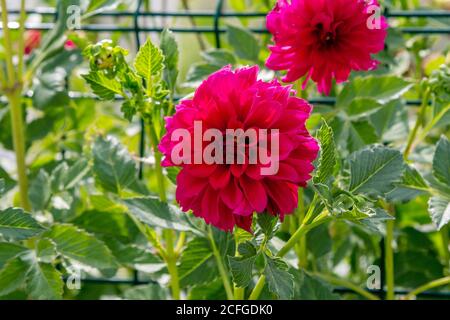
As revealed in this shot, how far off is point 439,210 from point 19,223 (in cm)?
43

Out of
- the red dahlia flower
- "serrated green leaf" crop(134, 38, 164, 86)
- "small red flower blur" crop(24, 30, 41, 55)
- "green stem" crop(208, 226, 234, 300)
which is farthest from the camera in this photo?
"small red flower blur" crop(24, 30, 41, 55)

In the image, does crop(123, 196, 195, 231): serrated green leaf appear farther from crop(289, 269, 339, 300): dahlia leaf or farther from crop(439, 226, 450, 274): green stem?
crop(439, 226, 450, 274): green stem

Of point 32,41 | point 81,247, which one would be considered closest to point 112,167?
point 81,247

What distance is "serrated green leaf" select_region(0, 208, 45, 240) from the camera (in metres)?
0.92

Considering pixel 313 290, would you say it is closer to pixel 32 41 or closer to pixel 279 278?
pixel 279 278

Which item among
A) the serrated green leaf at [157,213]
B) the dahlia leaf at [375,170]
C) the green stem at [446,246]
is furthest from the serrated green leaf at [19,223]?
the green stem at [446,246]

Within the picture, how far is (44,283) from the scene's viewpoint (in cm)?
103

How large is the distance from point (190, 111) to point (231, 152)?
50mm

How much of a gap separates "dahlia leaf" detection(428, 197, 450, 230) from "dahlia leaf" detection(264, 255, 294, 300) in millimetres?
188

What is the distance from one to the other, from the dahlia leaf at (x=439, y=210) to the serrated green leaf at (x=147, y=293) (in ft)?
1.14

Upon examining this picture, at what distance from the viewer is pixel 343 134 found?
113 centimetres

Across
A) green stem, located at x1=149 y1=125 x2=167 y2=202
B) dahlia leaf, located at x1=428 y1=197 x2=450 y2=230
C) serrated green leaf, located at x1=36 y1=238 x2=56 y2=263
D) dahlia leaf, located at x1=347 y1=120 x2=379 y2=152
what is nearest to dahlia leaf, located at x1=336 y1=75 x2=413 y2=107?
dahlia leaf, located at x1=347 y1=120 x2=379 y2=152
